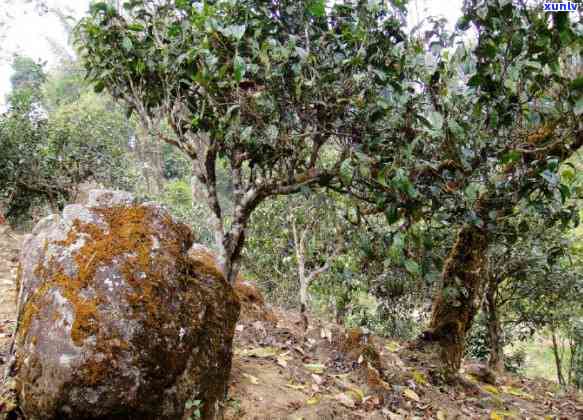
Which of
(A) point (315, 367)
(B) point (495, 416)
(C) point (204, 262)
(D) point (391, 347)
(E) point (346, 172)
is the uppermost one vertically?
(E) point (346, 172)

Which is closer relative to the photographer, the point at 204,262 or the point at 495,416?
the point at 204,262

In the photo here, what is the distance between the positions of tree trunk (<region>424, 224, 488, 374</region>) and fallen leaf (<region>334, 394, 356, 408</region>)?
5.30 feet

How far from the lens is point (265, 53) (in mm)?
2836

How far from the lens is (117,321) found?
294 centimetres

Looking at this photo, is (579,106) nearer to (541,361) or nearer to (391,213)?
(391,213)

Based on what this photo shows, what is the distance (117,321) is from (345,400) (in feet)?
8.37

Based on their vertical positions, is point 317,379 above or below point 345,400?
above

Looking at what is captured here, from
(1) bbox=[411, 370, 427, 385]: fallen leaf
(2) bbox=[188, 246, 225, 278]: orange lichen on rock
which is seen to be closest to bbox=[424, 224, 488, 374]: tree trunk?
(1) bbox=[411, 370, 427, 385]: fallen leaf

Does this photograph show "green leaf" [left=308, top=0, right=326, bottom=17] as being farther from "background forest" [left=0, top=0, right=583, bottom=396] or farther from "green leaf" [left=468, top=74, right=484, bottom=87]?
"green leaf" [left=468, top=74, right=484, bottom=87]

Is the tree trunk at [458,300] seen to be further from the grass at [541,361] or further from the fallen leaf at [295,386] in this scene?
the grass at [541,361]

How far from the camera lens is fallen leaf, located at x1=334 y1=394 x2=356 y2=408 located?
4.43 metres

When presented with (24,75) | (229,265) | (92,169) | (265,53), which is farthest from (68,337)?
(24,75)

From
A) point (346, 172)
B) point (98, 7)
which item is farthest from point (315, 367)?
point (98, 7)

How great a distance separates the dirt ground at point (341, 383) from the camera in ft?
13.6
